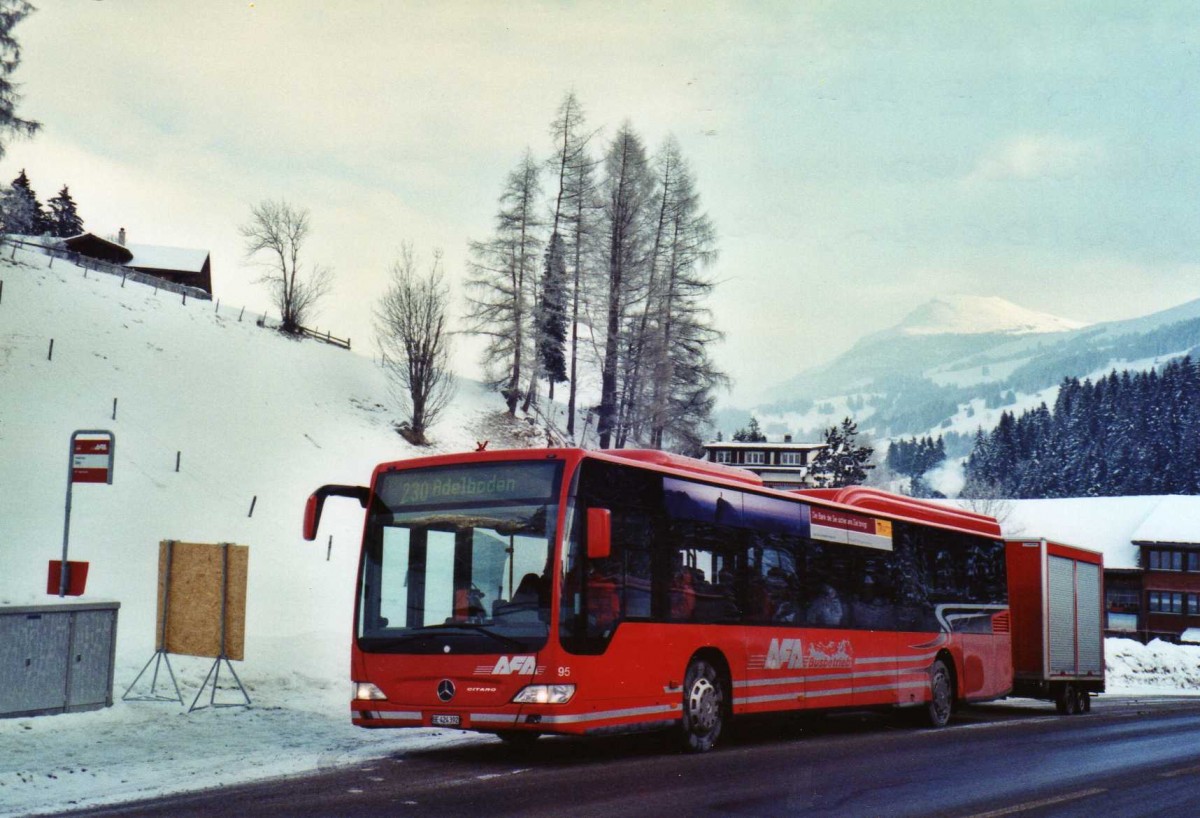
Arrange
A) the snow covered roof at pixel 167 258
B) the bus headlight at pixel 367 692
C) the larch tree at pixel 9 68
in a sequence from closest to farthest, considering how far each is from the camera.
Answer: the bus headlight at pixel 367 692, the larch tree at pixel 9 68, the snow covered roof at pixel 167 258

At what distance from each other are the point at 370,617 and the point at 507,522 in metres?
1.75

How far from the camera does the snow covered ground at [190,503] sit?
11781mm

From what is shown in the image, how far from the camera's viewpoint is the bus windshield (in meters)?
11.3

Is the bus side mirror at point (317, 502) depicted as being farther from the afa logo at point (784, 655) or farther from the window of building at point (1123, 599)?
the window of building at point (1123, 599)

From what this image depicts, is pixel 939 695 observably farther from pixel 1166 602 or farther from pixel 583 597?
pixel 1166 602

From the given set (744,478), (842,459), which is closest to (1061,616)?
(744,478)

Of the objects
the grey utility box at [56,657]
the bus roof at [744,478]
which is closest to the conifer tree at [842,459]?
the bus roof at [744,478]

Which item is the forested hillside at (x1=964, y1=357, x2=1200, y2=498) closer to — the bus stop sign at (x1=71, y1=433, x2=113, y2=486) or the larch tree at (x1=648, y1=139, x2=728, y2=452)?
the larch tree at (x1=648, y1=139, x2=728, y2=452)

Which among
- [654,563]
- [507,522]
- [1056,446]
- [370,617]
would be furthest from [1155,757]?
[1056,446]

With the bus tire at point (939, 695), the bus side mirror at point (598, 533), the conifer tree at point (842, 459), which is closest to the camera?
the bus side mirror at point (598, 533)

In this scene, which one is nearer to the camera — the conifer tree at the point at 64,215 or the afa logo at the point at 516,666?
the afa logo at the point at 516,666

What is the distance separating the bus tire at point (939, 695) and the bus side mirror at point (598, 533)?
9047mm

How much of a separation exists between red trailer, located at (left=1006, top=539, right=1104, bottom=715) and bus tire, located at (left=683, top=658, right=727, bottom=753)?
33.8ft

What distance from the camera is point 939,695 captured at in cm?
1823
